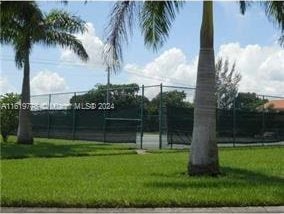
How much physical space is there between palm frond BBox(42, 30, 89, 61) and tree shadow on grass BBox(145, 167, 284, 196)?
16820mm

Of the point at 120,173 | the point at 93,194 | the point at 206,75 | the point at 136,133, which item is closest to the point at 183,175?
the point at 120,173

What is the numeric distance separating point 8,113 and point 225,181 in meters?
22.4

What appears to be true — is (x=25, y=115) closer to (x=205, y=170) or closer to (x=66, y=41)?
(x=66, y=41)

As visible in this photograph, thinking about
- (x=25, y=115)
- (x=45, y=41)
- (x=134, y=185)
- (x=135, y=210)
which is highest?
(x=45, y=41)

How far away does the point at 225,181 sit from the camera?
480 inches

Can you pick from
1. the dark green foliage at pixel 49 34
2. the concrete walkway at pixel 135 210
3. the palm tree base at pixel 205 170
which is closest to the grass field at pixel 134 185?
the concrete walkway at pixel 135 210

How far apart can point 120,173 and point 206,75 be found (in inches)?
121

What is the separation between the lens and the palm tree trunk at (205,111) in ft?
44.0

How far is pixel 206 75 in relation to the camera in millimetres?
13734

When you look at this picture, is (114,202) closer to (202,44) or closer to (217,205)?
(217,205)

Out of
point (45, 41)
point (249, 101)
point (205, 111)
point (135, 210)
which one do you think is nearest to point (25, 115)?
point (45, 41)

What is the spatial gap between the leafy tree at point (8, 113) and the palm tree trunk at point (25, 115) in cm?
292

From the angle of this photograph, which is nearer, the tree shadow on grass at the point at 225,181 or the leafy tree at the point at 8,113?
the tree shadow on grass at the point at 225,181

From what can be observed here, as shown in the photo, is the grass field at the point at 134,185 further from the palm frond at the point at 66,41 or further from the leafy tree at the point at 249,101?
the leafy tree at the point at 249,101
